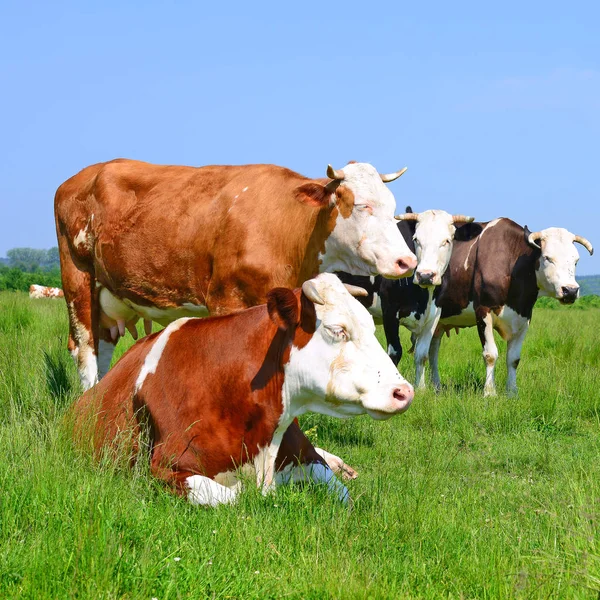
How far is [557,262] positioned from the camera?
11.9 meters

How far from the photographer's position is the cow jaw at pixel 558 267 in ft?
38.7

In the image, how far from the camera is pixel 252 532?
4.31 meters

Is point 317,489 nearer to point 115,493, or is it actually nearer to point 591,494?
point 115,493

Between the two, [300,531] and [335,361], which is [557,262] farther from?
[300,531]

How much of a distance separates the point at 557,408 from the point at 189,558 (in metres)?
5.52

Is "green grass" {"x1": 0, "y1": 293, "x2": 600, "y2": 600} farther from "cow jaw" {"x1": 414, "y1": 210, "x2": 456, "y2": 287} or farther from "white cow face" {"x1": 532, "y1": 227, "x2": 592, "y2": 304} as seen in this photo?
"white cow face" {"x1": 532, "y1": 227, "x2": 592, "y2": 304}

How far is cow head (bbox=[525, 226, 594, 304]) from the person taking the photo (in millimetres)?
11789

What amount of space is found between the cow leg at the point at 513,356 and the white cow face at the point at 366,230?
4.29 meters

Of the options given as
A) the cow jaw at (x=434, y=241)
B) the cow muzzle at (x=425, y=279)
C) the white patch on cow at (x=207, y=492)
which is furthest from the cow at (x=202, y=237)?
the cow jaw at (x=434, y=241)

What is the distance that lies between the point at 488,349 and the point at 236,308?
18.0 ft

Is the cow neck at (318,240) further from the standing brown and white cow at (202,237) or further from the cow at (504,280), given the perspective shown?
the cow at (504,280)

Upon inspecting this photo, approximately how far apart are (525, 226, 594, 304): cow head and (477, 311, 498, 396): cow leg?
87cm

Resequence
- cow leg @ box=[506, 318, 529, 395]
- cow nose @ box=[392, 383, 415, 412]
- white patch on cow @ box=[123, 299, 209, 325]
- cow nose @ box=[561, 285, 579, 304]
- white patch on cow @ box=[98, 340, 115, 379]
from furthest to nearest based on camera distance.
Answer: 1. cow nose @ box=[561, 285, 579, 304]
2. cow leg @ box=[506, 318, 529, 395]
3. white patch on cow @ box=[98, 340, 115, 379]
4. white patch on cow @ box=[123, 299, 209, 325]
5. cow nose @ box=[392, 383, 415, 412]

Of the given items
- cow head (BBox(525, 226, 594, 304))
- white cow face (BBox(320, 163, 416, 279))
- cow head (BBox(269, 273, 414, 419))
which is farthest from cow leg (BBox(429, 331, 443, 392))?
cow head (BBox(269, 273, 414, 419))
